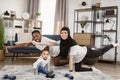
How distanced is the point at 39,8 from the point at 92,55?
4.03 m

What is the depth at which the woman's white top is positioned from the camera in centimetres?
382

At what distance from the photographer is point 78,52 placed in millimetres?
3883

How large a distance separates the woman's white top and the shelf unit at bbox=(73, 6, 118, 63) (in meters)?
2.30

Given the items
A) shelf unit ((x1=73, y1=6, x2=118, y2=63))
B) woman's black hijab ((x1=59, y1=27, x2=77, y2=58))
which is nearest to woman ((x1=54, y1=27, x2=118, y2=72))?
woman's black hijab ((x1=59, y1=27, x2=77, y2=58))

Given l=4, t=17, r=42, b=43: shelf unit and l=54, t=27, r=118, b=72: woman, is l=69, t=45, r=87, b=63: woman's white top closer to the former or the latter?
l=54, t=27, r=118, b=72: woman

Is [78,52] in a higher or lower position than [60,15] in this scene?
lower

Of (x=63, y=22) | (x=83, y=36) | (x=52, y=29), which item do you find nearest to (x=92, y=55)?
(x=83, y=36)

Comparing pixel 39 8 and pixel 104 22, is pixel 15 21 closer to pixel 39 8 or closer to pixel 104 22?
pixel 39 8

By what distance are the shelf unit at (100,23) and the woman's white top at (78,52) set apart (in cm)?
230

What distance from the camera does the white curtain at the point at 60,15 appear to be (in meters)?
7.07

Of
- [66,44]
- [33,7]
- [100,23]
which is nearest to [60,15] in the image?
[33,7]

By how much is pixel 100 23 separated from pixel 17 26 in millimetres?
2811

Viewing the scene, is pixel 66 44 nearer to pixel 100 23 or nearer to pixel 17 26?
pixel 100 23

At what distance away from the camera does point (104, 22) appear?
6273mm
